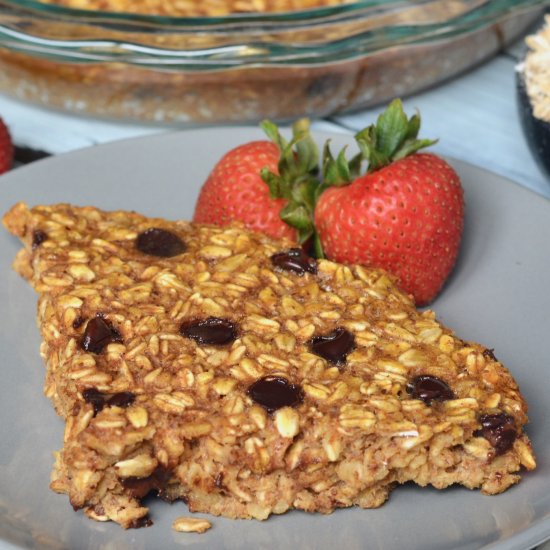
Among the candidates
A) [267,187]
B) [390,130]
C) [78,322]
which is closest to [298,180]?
[267,187]

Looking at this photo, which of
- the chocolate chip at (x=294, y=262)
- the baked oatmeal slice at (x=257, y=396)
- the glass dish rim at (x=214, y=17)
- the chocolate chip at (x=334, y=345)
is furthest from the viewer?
the glass dish rim at (x=214, y=17)

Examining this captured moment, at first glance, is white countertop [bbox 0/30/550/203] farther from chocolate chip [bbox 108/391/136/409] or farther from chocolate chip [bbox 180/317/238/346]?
chocolate chip [bbox 108/391/136/409]

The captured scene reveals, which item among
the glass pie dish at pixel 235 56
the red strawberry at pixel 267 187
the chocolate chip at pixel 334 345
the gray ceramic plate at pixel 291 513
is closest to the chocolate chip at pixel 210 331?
the chocolate chip at pixel 334 345

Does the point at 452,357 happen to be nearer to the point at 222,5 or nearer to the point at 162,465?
the point at 162,465

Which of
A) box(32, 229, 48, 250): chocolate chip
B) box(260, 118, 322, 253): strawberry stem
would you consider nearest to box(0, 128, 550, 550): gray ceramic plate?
box(32, 229, 48, 250): chocolate chip

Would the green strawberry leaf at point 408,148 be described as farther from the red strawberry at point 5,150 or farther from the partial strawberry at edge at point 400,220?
the red strawberry at point 5,150

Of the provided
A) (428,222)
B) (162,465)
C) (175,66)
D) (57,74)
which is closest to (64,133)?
(57,74)

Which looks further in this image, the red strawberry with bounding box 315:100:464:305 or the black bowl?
the black bowl
